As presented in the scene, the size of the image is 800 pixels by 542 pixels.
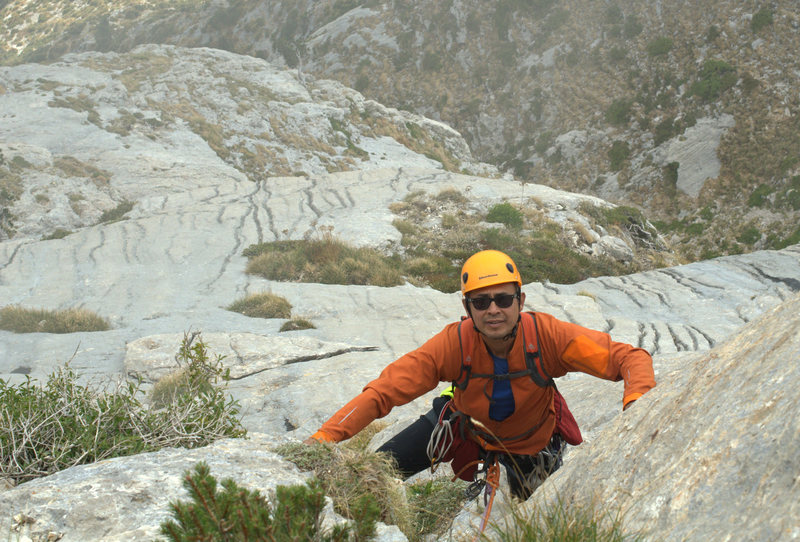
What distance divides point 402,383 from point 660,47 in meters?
43.5

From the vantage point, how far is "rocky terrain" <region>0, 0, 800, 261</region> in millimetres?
31375

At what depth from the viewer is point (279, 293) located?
14.6 metres

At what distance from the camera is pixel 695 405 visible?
3.06m

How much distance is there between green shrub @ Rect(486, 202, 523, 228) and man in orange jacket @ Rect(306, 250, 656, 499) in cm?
1778

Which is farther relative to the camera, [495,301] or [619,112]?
[619,112]

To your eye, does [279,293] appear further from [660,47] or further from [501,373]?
[660,47]

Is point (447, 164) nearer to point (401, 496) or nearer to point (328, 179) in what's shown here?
point (328, 179)

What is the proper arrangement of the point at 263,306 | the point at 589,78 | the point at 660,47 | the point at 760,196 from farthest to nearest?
the point at 589,78, the point at 660,47, the point at 760,196, the point at 263,306

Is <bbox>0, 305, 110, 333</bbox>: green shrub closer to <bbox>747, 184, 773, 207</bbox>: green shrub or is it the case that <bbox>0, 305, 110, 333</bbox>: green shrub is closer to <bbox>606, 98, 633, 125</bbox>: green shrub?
<bbox>747, 184, 773, 207</bbox>: green shrub

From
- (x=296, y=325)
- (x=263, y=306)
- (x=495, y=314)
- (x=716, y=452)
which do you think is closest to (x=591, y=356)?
(x=495, y=314)

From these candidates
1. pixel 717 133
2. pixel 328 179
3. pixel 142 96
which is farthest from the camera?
pixel 142 96

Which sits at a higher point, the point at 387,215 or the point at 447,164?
the point at 447,164

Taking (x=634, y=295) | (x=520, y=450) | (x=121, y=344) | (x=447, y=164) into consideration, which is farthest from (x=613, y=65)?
(x=520, y=450)

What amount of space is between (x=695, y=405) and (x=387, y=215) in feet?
64.9
